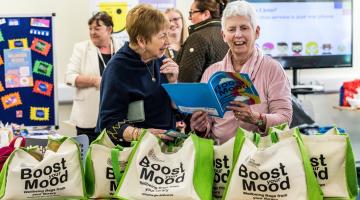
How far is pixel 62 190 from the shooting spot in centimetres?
195

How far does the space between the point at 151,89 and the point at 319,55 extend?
3520 millimetres

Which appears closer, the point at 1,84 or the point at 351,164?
the point at 351,164

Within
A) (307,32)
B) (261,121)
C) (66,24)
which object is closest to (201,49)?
(261,121)

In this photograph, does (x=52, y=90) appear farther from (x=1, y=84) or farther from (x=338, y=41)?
(x=338, y=41)

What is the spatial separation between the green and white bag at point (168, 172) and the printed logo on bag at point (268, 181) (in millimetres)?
140

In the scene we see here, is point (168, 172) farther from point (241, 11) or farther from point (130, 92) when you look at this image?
point (241, 11)

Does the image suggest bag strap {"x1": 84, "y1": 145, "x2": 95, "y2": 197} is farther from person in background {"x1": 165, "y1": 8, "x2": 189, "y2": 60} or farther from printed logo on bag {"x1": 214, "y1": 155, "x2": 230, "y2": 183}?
person in background {"x1": 165, "y1": 8, "x2": 189, "y2": 60}

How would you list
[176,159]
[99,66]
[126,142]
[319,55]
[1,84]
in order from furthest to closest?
[319,55]
[99,66]
[1,84]
[126,142]
[176,159]

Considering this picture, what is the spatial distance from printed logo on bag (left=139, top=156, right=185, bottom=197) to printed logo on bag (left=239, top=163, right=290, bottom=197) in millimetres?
216

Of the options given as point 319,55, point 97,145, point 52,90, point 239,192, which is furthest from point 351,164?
point 319,55

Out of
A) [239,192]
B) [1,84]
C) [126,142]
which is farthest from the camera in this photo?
[1,84]

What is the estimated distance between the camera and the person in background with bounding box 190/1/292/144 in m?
2.40

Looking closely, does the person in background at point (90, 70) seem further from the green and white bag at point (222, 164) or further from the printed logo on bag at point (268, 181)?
the printed logo on bag at point (268, 181)

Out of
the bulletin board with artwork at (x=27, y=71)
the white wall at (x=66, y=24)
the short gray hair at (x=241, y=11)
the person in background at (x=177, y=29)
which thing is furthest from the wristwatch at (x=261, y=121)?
the white wall at (x=66, y=24)
